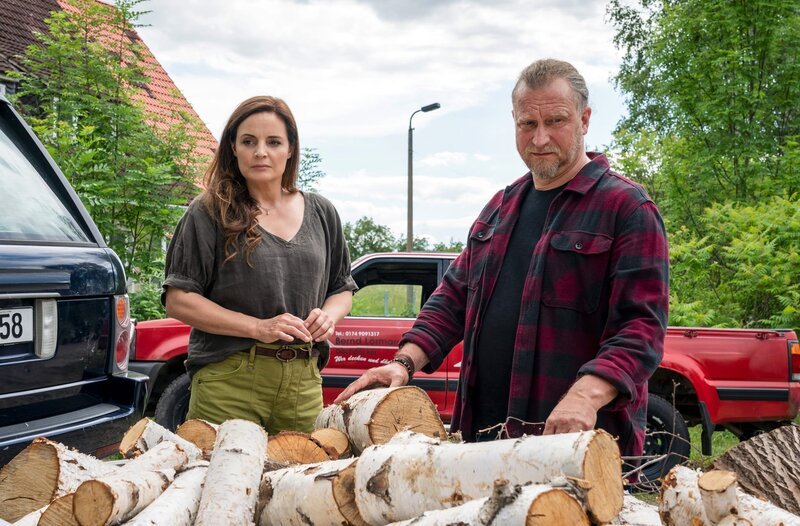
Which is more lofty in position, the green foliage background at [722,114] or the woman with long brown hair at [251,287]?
the green foliage background at [722,114]

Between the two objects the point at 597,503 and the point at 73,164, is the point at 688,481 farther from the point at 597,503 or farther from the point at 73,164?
the point at 73,164

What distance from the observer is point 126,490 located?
1.84 meters

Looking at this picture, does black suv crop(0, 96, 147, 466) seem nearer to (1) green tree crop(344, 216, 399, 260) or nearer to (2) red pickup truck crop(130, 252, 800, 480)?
(2) red pickup truck crop(130, 252, 800, 480)

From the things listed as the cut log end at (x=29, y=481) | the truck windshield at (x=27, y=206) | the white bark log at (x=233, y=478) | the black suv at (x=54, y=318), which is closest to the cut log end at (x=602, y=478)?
the white bark log at (x=233, y=478)

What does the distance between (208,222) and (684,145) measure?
1333cm

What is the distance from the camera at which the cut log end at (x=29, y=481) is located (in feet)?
7.02

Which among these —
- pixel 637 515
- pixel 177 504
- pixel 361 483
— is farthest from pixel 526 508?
pixel 177 504

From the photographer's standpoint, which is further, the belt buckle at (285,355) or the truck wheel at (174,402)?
the truck wheel at (174,402)

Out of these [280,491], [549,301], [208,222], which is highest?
[208,222]

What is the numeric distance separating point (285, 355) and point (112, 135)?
25.9 feet

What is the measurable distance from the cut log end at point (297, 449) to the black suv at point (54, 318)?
94 cm

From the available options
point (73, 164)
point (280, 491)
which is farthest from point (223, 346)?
point (73, 164)

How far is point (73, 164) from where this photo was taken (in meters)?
8.98

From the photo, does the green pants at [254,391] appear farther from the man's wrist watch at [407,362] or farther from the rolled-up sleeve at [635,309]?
the rolled-up sleeve at [635,309]
